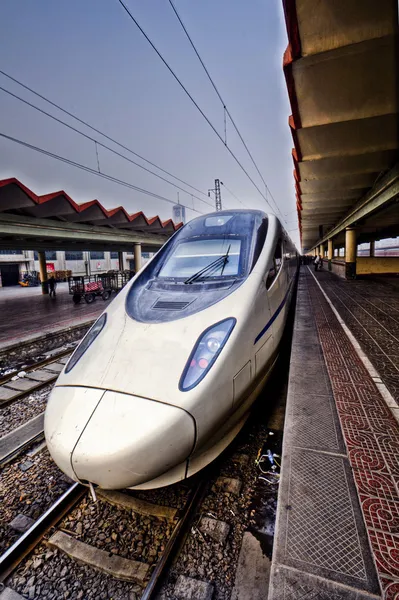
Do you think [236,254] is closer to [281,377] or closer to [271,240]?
[271,240]

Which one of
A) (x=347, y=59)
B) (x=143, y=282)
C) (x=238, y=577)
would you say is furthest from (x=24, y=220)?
(x=238, y=577)

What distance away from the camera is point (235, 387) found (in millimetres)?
2340

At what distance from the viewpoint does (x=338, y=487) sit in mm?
1923

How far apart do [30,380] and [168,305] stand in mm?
4186

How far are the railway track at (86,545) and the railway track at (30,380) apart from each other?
275 cm

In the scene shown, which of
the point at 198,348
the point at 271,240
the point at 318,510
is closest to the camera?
the point at 318,510

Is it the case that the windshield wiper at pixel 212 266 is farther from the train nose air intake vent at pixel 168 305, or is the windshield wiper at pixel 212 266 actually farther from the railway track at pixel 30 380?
the railway track at pixel 30 380

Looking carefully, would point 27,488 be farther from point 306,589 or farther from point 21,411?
point 306,589

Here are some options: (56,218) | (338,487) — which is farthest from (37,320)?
(338,487)

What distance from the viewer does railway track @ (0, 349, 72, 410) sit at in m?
4.77

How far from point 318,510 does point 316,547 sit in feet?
0.78

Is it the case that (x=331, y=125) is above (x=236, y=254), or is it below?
above

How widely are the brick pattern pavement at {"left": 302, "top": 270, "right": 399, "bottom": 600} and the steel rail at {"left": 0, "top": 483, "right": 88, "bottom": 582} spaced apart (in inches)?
89.3

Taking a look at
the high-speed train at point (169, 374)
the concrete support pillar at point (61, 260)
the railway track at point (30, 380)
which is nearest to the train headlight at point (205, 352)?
the high-speed train at point (169, 374)
